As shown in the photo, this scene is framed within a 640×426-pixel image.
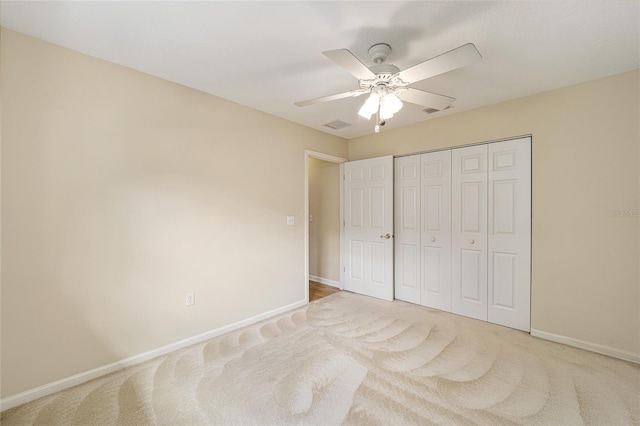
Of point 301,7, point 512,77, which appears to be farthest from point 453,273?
point 301,7

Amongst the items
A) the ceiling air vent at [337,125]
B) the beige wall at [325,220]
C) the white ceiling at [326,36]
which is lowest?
the beige wall at [325,220]

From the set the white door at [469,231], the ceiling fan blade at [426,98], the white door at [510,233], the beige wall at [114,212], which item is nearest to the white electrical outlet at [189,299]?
the beige wall at [114,212]

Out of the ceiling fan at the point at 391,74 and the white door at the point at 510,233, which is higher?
the ceiling fan at the point at 391,74

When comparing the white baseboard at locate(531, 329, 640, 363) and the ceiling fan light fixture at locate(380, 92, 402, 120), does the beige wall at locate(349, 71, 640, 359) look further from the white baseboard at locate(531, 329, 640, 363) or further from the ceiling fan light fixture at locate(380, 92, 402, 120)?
the ceiling fan light fixture at locate(380, 92, 402, 120)

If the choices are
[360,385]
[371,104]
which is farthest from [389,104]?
[360,385]

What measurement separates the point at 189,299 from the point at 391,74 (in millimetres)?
2538

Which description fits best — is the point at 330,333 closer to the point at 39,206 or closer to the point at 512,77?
the point at 39,206

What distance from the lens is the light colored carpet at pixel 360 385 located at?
158 centimetres

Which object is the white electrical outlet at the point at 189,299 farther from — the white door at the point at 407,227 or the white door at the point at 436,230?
the white door at the point at 436,230

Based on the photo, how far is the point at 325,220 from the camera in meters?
4.45

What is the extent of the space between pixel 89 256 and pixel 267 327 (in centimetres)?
171

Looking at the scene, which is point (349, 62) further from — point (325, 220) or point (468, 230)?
point (325, 220)

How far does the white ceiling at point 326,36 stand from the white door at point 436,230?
42.0 inches

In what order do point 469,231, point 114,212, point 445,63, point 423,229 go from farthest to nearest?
point 423,229
point 469,231
point 114,212
point 445,63
